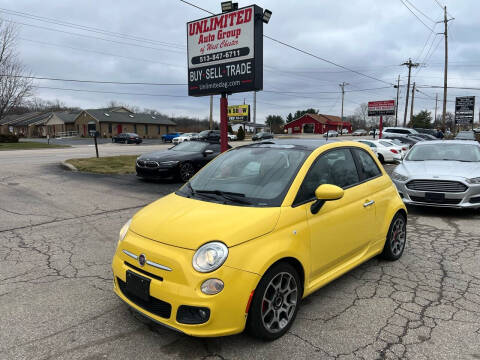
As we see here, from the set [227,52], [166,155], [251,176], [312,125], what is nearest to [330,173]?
[251,176]

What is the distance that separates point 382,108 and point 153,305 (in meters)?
30.6

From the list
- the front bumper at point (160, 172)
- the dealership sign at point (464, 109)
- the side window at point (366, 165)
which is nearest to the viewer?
the side window at point (366, 165)

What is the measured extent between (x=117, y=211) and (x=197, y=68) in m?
6.18

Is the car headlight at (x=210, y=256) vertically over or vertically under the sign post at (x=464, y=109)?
under

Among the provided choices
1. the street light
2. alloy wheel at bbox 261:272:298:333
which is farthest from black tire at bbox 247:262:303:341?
the street light

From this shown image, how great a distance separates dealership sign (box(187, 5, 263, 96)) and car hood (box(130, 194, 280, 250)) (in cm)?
811

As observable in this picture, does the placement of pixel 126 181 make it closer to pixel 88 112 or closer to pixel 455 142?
pixel 455 142

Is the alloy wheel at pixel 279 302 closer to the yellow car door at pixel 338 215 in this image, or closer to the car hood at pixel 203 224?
the yellow car door at pixel 338 215

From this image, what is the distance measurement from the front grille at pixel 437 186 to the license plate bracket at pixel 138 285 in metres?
6.10

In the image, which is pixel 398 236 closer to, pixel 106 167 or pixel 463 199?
pixel 463 199

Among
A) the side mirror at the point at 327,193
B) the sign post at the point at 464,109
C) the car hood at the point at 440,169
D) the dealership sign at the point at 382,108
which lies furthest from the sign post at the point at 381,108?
the side mirror at the point at 327,193

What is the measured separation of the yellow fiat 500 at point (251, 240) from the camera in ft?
8.01

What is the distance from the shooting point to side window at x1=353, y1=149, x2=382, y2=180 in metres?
4.00

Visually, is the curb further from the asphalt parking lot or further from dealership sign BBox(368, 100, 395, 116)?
dealership sign BBox(368, 100, 395, 116)
